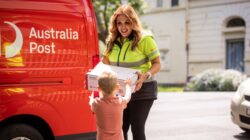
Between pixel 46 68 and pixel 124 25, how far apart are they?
1129 mm

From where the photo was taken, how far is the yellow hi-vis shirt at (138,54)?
4566mm

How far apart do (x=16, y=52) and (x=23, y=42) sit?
13 centimetres

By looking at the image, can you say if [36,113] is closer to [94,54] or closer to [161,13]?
[94,54]

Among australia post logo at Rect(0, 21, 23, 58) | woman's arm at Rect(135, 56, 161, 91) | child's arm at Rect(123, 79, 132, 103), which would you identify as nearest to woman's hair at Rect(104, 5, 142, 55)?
woman's arm at Rect(135, 56, 161, 91)

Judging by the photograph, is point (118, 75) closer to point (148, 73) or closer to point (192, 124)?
point (148, 73)

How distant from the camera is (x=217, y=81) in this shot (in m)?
23.6

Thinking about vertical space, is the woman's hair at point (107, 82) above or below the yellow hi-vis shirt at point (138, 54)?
below

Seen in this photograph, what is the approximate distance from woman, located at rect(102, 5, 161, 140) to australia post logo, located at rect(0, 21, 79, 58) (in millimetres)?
830

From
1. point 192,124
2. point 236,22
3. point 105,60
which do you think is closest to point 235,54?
point 236,22

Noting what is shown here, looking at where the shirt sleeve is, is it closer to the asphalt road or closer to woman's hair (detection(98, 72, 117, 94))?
woman's hair (detection(98, 72, 117, 94))

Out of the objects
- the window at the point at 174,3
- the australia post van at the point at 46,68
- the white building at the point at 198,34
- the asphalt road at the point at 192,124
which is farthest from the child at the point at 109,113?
the window at the point at 174,3

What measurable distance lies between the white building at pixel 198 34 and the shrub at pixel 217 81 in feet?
16.5

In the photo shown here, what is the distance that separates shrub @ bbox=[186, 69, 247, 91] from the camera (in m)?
23.1

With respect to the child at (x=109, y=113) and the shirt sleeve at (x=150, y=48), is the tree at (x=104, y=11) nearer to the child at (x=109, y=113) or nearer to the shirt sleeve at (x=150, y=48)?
the shirt sleeve at (x=150, y=48)
